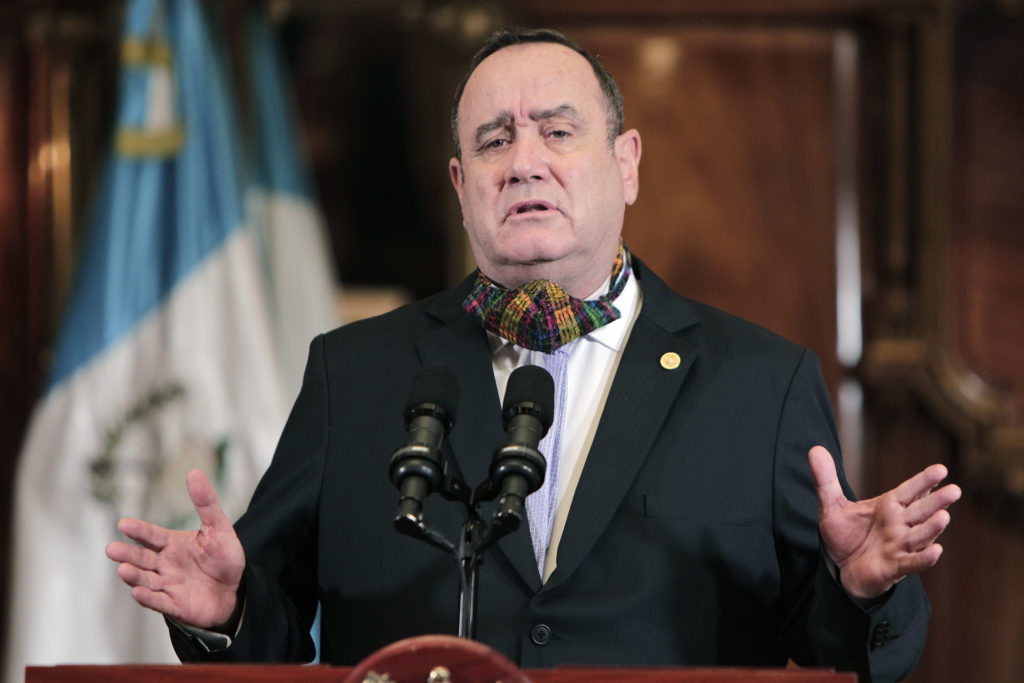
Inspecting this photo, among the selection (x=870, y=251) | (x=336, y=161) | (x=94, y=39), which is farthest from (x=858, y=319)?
(x=94, y=39)

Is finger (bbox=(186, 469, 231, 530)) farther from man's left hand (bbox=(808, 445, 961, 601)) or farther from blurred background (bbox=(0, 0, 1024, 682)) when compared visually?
blurred background (bbox=(0, 0, 1024, 682))

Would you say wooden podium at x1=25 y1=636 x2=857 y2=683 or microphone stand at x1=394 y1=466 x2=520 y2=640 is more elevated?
microphone stand at x1=394 y1=466 x2=520 y2=640

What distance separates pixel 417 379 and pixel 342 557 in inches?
21.8

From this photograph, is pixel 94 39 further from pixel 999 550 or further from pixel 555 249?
pixel 999 550

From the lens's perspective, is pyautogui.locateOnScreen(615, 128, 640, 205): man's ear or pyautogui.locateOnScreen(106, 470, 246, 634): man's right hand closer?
pyautogui.locateOnScreen(106, 470, 246, 634): man's right hand

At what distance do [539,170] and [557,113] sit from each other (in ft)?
0.45

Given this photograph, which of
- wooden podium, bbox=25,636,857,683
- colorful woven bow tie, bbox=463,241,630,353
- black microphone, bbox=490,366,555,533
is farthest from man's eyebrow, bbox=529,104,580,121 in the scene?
wooden podium, bbox=25,636,857,683

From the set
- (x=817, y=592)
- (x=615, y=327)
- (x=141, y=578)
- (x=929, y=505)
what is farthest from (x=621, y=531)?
(x=141, y=578)

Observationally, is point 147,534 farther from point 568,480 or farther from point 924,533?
point 924,533

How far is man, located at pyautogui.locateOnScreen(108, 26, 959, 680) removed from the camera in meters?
1.75

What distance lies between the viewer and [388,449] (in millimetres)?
2076

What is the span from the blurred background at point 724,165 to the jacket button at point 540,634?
222cm

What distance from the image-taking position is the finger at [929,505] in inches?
59.6

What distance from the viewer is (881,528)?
5.25 feet
